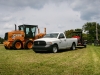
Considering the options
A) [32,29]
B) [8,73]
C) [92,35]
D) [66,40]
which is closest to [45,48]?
[66,40]

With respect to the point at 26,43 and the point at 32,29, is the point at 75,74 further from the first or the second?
the point at 32,29

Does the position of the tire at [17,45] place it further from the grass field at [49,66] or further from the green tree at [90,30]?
the green tree at [90,30]

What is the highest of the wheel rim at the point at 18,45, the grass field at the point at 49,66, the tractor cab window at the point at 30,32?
the tractor cab window at the point at 30,32

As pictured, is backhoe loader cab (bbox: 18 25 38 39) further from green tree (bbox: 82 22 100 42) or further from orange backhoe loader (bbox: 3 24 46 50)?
green tree (bbox: 82 22 100 42)

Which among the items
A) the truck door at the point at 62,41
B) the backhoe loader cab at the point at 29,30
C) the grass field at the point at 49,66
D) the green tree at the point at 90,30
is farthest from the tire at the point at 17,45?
the green tree at the point at 90,30

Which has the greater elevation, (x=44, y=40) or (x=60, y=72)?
(x=44, y=40)

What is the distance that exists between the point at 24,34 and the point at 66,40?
596 centimetres

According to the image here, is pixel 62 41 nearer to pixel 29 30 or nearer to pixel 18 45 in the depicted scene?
pixel 18 45

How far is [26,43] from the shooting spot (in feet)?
74.6

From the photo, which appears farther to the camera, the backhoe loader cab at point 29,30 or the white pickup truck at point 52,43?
the backhoe loader cab at point 29,30

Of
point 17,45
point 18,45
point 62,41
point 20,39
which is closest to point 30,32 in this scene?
point 20,39

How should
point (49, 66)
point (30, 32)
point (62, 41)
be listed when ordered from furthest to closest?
point (30, 32) < point (62, 41) < point (49, 66)

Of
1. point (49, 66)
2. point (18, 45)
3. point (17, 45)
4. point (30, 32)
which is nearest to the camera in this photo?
point (49, 66)

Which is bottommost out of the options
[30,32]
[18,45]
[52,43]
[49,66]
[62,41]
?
[49,66]
